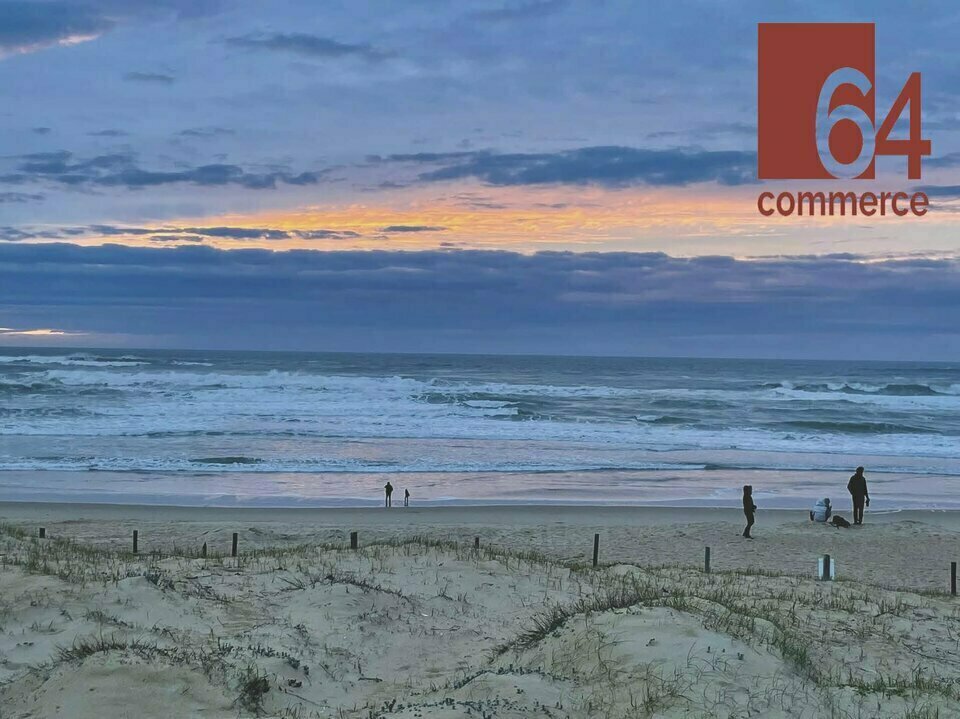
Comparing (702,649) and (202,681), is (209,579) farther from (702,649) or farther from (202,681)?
(702,649)

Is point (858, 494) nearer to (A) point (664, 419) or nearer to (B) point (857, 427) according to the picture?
(B) point (857, 427)

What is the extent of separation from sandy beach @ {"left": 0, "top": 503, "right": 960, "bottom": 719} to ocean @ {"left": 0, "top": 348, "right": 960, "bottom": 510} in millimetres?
10435

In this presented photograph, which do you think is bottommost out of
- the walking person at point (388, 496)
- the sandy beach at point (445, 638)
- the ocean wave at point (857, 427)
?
the walking person at point (388, 496)

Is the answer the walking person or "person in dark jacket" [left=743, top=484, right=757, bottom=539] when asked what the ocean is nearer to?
the walking person

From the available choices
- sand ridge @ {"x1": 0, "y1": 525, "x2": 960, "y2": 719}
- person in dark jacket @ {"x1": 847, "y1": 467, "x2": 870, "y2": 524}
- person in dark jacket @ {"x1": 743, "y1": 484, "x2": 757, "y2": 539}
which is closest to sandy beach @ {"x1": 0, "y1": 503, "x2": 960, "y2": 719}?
sand ridge @ {"x1": 0, "y1": 525, "x2": 960, "y2": 719}

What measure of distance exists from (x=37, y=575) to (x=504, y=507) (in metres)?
12.7

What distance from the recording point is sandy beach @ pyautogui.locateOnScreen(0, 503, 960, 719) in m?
5.74

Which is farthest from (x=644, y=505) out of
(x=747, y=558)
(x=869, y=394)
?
(x=869, y=394)

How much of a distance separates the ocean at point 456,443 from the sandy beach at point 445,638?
10435 mm

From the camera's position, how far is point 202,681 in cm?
602

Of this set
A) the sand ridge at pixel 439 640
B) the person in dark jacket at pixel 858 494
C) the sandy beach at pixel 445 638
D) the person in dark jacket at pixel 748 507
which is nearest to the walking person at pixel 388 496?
the person in dark jacket at pixel 748 507

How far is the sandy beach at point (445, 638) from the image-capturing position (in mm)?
5742

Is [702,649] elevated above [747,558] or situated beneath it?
elevated above

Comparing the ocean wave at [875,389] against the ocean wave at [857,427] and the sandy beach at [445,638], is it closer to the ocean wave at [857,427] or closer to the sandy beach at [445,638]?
the ocean wave at [857,427]
